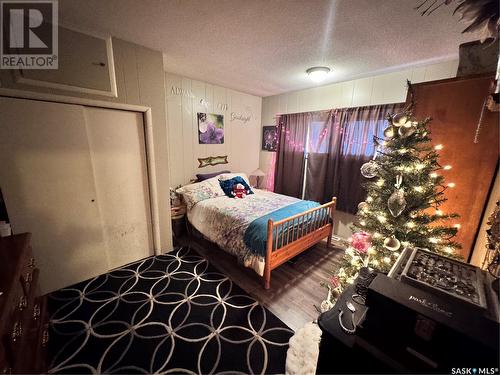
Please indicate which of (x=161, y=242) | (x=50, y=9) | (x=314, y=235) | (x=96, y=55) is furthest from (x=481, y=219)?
(x=50, y=9)

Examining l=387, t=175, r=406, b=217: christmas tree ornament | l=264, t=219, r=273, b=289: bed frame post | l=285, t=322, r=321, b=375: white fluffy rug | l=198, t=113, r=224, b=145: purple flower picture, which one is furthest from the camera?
l=198, t=113, r=224, b=145: purple flower picture

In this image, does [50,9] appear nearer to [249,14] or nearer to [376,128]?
[249,14]

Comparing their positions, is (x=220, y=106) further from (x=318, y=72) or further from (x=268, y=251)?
(x=268, y=251)

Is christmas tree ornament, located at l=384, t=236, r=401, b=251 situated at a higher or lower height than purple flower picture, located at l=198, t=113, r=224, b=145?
lower

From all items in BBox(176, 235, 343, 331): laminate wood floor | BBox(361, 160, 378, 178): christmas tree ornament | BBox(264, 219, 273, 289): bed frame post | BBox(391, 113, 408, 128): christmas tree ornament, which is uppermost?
BBox(391, 113, 408, 128): christmas tree ornament

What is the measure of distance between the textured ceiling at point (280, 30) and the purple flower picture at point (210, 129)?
1029 mm

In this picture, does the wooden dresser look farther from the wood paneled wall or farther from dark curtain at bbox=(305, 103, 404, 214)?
dark curtain at bbox=(305, 103, 404, 214)

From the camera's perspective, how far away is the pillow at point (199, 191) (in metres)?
3.10

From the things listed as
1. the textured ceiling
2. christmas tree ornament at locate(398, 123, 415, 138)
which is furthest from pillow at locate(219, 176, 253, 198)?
christmas tree ornament at locate(398, 123, 415, 138)

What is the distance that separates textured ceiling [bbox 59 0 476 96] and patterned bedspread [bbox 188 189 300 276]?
1.86 m

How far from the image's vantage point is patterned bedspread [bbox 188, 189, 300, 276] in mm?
2304

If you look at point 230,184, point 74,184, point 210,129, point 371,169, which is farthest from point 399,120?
point 210,129

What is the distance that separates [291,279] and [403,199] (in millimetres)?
1568

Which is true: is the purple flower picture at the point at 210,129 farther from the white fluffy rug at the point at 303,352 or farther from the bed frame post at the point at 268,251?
the white fluffy rug at the point at 303,352
